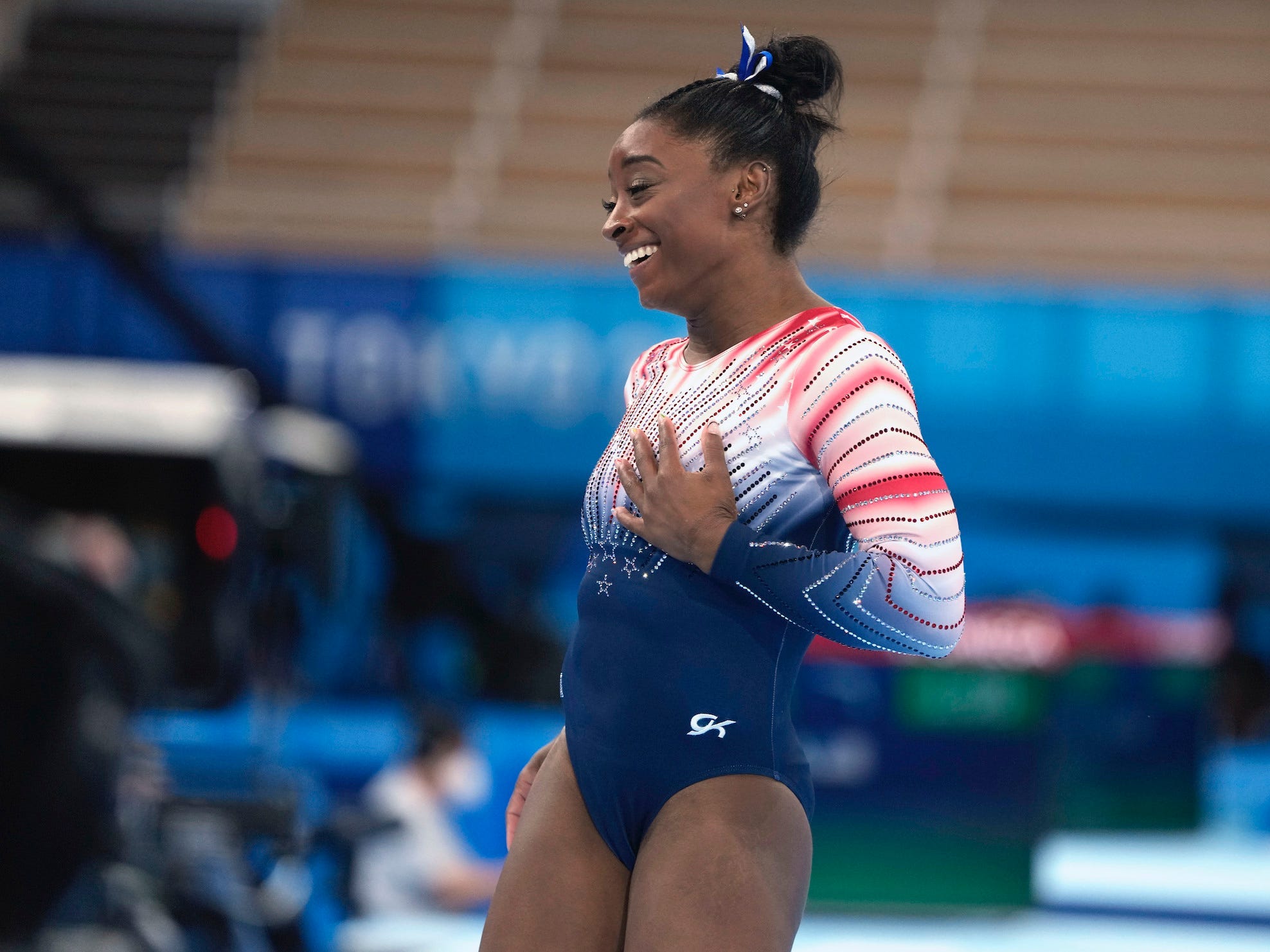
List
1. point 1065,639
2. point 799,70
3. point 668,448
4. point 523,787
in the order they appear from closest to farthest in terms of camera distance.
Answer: point 668,448 → point 799,70 → point 523,787 → point 1065,639

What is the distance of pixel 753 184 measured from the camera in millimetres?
1742

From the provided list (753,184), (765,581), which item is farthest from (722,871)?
(753,184)

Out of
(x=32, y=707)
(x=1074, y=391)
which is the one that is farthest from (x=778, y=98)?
(x=1074, y=391)

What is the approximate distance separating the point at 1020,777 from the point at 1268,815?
330 cm

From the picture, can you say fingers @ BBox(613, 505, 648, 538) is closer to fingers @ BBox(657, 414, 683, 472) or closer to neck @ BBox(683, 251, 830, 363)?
fingers @ BBox(657, 414, 683, 472)

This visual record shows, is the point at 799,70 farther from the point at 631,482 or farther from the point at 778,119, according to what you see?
the point at 631,482

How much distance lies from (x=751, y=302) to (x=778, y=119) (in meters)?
0.21

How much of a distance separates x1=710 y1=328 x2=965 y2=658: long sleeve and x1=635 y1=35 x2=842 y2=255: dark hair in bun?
25 centimetres

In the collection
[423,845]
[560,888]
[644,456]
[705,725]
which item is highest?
[644,456]

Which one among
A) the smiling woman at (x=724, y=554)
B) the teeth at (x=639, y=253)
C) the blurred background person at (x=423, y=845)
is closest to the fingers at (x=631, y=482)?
the smiling woman at (x=724, y=554)

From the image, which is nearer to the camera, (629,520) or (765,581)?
(765,581)

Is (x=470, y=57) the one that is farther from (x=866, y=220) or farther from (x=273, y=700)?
(x=273, y=700)

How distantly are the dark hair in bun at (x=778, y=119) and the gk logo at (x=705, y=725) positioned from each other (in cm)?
56

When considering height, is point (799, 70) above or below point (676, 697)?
above
